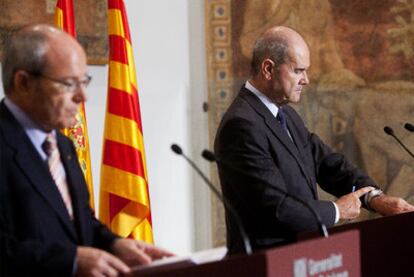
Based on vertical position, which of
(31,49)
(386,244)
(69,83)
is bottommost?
(386,244)

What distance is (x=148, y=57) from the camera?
6.43 meters

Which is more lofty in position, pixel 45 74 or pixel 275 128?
pixel 45 74

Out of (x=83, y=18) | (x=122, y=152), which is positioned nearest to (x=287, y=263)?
(x=122, y=152)

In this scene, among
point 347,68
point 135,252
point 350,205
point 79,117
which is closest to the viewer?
point 135,252

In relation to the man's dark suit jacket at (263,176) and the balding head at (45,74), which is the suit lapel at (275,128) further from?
the balding head at (45,74)

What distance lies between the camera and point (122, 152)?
5047 millimetres

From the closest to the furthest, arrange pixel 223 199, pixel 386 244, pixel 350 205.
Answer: pixel 223 199 < pixel 386 244 < pixel 350 205

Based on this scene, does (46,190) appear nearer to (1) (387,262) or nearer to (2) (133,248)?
(2) (133,248)

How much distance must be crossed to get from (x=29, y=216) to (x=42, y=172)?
161 millimetres

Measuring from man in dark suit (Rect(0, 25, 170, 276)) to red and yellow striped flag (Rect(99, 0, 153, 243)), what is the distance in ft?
7.04

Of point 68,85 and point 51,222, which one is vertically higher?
point 68,85

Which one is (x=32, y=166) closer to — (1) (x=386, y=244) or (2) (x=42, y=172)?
(2) (x=42, y=172)

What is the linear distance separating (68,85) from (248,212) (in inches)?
58.5

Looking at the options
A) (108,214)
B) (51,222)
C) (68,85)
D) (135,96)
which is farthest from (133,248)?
(135,96)
